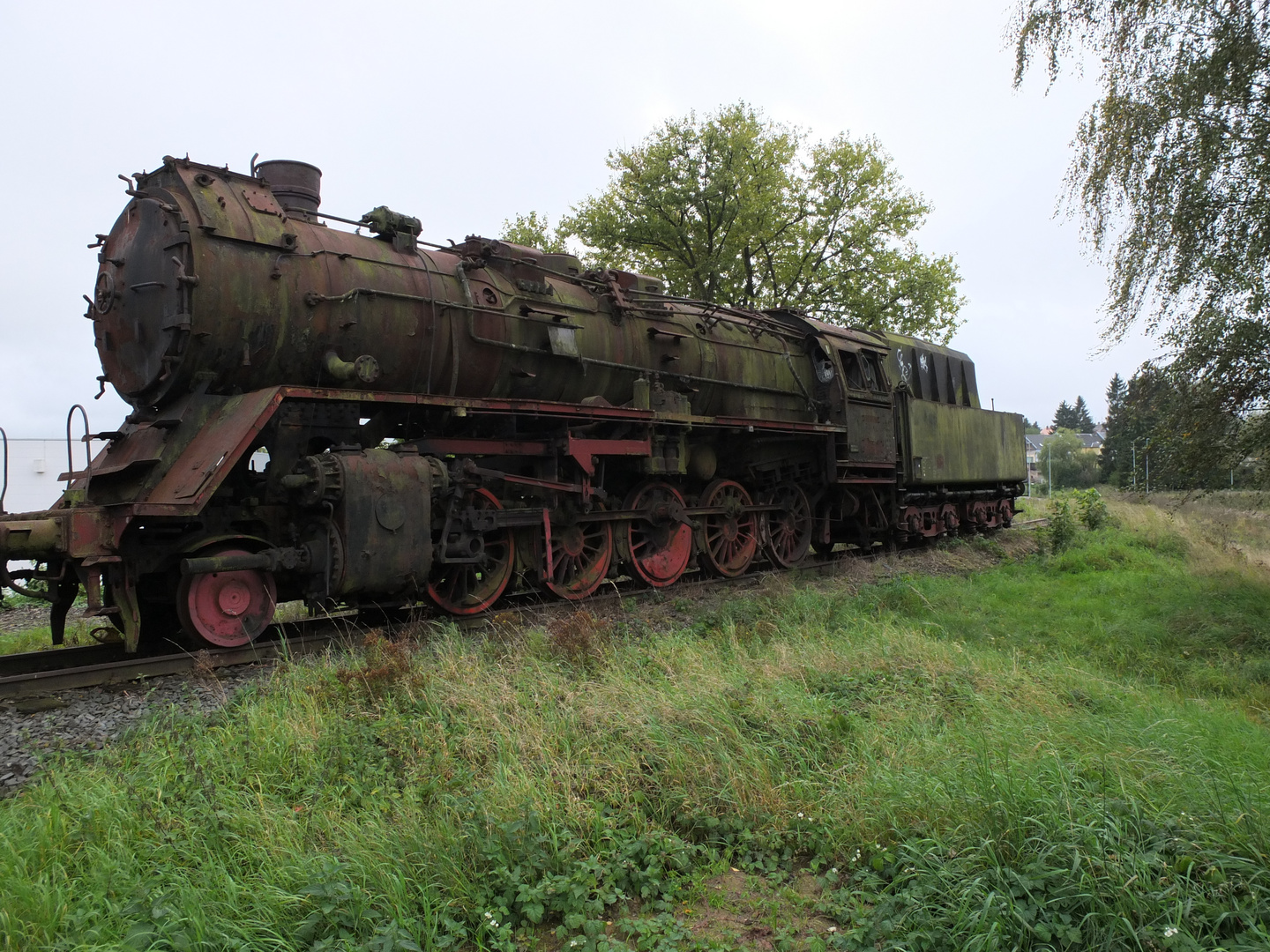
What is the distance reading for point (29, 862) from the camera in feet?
10.5

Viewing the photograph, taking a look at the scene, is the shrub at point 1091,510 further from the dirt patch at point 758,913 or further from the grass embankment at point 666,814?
the dirt patch at point 758,913

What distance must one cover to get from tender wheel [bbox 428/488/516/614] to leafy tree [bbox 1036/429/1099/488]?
215 feet

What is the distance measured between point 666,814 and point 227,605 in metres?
4.41

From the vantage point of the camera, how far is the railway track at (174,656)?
18.2 ft

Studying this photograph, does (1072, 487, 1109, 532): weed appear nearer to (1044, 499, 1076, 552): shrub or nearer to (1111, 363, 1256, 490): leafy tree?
(1044, 499, 1076, 552): shrub

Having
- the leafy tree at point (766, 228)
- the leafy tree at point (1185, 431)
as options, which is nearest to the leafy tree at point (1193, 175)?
the leafy tree at point (1185, 431)

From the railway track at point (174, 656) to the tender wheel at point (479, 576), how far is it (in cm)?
16

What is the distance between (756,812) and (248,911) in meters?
A: 2.04

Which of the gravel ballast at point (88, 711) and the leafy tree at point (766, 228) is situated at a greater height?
the leafy tree at point (766, 228)

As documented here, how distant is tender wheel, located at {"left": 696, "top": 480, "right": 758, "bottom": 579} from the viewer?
1084 cm

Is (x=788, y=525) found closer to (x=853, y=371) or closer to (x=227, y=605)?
(x=853, y=371)

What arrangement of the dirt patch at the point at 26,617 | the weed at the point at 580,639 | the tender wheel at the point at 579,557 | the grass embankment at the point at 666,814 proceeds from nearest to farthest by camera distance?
the grass embankment at the point at 666,814 < the weed at the point at 580,639 < the tender wheel at the point at 579,557 < the dirt patch at the point at 26,617

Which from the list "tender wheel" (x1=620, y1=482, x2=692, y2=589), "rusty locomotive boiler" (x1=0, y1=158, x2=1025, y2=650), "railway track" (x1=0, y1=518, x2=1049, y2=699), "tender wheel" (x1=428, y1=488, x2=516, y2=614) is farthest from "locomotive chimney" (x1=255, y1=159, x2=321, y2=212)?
"tender wheel" (x1=620, y1=482, x2=692, y2=589)

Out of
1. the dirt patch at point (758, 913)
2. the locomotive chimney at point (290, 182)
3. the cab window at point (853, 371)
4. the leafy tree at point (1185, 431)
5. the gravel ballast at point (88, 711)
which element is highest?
the locomotive chimney at point (290, 182)
